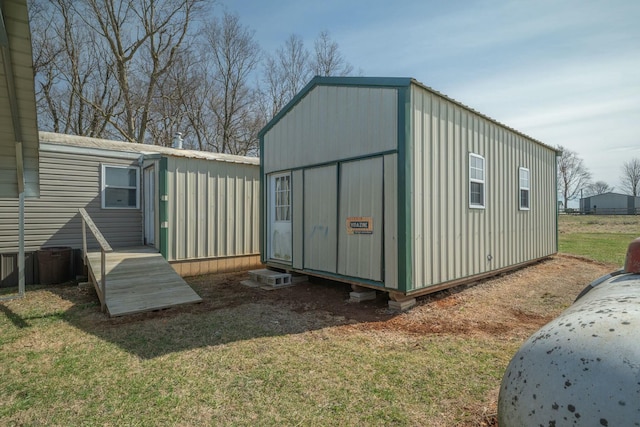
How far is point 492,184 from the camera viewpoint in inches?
293

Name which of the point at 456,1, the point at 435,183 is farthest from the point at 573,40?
the point at 435,183

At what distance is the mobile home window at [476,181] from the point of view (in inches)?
263

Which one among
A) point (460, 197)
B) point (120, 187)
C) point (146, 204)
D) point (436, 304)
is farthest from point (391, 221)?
point (120, 187)

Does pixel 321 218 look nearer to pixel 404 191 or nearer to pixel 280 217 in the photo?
pixel 280 217

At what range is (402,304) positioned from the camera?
537 centimetres

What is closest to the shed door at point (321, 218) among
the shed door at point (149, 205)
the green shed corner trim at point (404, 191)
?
the green shed corner trim at point (404, 191)

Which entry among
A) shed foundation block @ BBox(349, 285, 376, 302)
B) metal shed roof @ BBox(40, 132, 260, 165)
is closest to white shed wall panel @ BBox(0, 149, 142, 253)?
metal shed roof @ BBox(40, 132, 260, 165)

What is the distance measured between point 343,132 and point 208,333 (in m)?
3.95

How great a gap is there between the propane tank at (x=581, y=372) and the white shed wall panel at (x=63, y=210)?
8.99 meters

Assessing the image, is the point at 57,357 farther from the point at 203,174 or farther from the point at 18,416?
the point at 203,174

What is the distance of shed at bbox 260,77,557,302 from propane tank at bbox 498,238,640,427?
335cm

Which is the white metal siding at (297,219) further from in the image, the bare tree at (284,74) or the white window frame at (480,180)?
the bare tree at (284,74)

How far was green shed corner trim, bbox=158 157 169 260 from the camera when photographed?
7.74 meters

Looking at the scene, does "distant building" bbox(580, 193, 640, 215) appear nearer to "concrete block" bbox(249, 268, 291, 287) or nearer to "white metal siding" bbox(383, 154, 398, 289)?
"concrete block" bbox(249, 268, 291, 287)
